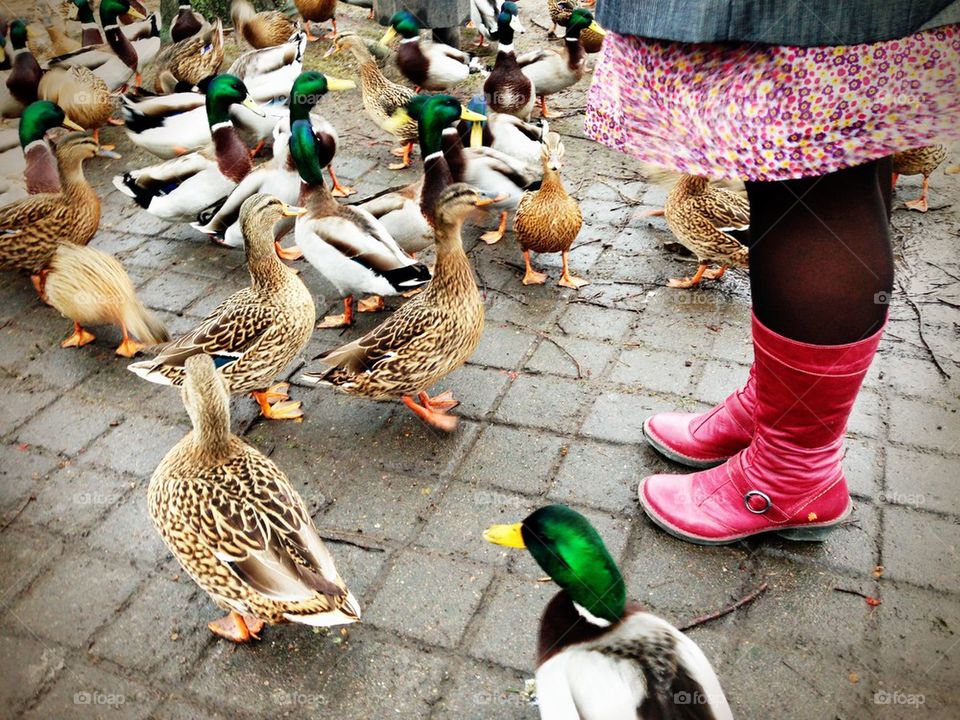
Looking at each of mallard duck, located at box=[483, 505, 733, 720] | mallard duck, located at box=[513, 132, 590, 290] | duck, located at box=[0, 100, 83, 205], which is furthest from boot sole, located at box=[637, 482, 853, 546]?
duck, located at box=[0, 100, 83, 205]

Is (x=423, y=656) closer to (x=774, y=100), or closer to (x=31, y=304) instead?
(x=774, y=100)

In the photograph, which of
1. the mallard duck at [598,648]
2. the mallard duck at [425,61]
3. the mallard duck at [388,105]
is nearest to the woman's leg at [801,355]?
the mallard duck at [598,648]

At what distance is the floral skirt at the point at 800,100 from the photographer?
1.73 m

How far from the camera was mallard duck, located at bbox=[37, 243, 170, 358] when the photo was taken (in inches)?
150

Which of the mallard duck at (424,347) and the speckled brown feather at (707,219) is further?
the speckled brown feather at (707,219)

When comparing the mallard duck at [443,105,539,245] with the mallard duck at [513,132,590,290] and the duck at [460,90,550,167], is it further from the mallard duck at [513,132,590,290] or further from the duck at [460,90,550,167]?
the mallard duck at [513,132,590,290]

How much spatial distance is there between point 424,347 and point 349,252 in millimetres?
958

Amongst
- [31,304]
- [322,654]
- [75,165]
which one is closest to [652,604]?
[322,654]

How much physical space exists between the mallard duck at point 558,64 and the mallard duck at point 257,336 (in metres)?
3.37

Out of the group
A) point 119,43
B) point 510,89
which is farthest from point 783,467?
point 119,43

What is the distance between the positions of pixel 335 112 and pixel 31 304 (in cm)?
307

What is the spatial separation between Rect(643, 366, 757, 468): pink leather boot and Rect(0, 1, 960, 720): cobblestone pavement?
109mm

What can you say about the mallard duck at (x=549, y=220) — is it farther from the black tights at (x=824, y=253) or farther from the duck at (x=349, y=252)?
the black tights at (x=824, y=253)

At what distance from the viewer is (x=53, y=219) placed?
444 cm
